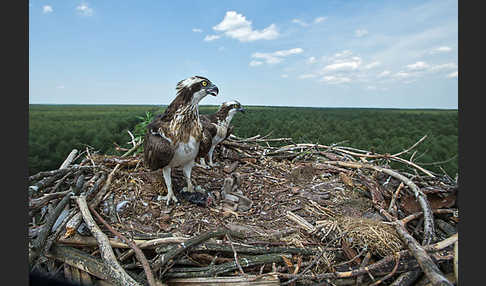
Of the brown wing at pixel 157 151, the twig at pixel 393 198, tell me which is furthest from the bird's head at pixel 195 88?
the twig at pixel 393 198

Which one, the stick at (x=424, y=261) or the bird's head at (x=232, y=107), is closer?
the stick at (x=424, y=261)

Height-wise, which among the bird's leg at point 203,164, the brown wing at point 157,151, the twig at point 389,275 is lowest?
the twig at point 389,275

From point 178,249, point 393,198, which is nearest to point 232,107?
point 393,198

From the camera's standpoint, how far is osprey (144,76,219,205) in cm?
263

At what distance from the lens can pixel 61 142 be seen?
3639 mm

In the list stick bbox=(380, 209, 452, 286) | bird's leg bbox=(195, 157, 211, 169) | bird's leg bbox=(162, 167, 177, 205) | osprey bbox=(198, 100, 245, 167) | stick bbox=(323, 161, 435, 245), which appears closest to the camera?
stick bbox=(380, 209, 452, 286)

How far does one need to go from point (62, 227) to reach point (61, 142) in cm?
214

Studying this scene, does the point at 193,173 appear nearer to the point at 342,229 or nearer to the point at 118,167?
the point at 118,167

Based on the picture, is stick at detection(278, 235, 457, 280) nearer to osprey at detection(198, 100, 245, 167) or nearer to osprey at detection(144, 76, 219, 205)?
osprey at detection(144, 76, 219, 205)

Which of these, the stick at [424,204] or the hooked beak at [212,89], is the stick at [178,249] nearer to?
the hooked beak at [212,89]

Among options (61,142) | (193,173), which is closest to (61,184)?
(61,142)

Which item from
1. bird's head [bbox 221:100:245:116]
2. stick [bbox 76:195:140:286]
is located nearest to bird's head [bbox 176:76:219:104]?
stick [bbox 76:195:140:286]

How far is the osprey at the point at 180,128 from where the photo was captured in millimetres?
2633

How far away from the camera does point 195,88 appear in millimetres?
2701
